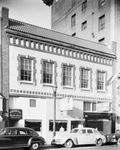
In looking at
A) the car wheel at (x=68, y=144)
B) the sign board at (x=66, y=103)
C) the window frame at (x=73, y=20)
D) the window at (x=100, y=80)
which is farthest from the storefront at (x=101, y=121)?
the window frame at (x=73, y=20)

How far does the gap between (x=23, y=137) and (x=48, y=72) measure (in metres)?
8.06

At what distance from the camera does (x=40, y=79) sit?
2047cm

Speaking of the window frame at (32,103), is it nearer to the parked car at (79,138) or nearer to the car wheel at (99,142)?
the parked car at (79,138)

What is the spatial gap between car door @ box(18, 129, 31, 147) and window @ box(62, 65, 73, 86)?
8.47 meters

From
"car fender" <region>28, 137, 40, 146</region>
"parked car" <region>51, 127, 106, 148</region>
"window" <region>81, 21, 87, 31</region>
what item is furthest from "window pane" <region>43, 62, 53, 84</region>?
"window" <region>81, 21, 87, 31</region>

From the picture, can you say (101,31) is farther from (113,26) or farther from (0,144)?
(0,144)

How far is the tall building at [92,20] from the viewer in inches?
1140

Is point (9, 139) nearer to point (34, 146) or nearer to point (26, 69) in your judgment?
point (34, 146)

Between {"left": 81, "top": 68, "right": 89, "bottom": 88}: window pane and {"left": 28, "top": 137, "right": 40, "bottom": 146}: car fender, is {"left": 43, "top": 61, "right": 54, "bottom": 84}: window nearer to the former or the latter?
{"left": 81, "top": 68, "right": 89, "bottom": 88}: window pane

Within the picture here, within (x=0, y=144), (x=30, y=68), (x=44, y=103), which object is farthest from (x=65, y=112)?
(x=0, y=144)

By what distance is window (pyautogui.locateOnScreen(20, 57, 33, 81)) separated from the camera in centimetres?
1956

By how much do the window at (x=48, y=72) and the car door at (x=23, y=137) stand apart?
6.94m

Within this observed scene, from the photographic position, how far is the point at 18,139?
47.2ft

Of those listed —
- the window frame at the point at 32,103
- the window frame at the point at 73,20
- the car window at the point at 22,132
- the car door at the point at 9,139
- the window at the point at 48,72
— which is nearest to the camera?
the car door at the point at 9,139
